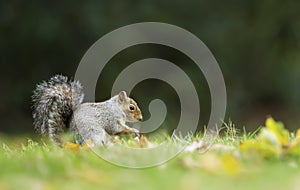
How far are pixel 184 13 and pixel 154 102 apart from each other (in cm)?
156

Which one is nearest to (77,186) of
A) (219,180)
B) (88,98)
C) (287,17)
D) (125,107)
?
(219,180)

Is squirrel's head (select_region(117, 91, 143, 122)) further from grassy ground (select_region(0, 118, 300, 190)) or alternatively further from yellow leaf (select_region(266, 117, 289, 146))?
yellow leaf (select_region(266, 117, 289, 146))

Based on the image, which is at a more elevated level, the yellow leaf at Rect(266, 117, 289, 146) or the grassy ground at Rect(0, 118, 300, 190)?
the yellow leaf at Rect(266, 117, 289, 146)

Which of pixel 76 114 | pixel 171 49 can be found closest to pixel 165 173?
pixel 76 114

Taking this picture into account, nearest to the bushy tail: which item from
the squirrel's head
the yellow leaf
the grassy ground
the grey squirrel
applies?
the grey squirrel

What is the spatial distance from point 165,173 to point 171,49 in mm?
7874

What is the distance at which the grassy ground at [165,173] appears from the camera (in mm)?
2467

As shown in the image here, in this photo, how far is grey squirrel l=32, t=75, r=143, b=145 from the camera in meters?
3.96

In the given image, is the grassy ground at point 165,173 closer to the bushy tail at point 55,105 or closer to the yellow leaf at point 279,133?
the yellow leaf at point 279,133

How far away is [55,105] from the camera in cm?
407

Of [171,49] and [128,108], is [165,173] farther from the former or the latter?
[171,49]

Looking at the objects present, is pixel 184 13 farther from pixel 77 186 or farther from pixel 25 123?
pixel 77 186

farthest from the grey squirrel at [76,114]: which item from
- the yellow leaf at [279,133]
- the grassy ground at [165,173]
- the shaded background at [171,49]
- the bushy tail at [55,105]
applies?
the shaded background at [171,49]

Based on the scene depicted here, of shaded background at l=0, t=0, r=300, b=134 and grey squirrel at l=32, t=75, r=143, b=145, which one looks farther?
shaded background at l=0, t=0, r=300, b=134
